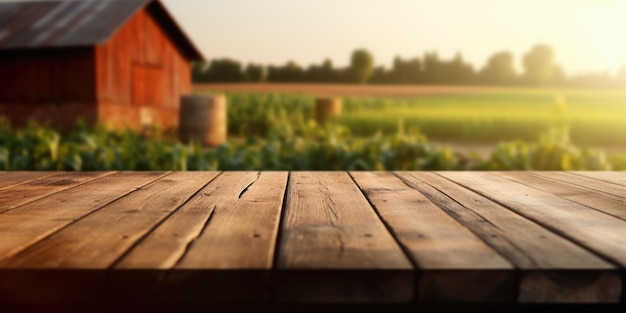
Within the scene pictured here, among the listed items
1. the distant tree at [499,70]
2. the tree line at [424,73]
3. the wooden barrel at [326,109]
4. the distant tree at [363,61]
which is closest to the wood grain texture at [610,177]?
the wooden barrel at [326,109]

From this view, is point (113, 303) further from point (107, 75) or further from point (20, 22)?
point (20, 22)

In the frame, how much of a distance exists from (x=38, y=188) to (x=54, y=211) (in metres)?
0.63

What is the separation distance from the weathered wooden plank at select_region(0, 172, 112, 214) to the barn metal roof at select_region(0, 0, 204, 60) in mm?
11745

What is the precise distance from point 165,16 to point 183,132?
492 cm

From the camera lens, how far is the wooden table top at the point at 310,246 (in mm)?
1235

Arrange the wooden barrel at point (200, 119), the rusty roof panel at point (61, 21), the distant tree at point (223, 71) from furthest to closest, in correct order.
Answer: the distant tree at point (223, 71), the rusty roof panel at point (61, 21), the wooden barrel at point (200, 119)

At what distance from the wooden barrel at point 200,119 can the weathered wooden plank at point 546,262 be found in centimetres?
1190

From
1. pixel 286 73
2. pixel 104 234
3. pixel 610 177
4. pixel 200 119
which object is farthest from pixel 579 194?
pixel 286 73

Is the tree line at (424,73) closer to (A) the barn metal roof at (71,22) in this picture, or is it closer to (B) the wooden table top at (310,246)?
(A) the barn metal roof at (71,22)

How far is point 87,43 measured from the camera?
1391 centimetres

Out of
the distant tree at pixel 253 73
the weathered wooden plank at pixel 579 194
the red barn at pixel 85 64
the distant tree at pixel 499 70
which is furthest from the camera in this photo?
Result: the distant tree at pixel 499 70

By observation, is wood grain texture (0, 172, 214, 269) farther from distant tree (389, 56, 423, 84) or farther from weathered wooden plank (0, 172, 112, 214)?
distant tree (389, 56, 423, 84)

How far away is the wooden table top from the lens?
1.24 metres

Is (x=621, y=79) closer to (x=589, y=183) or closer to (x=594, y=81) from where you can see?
(x=594, y=81)
